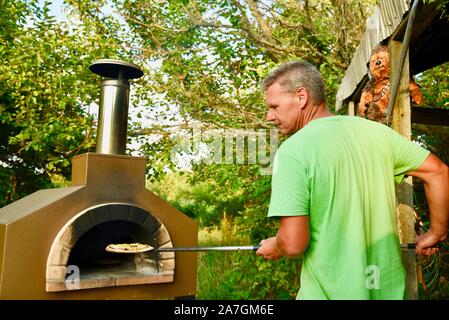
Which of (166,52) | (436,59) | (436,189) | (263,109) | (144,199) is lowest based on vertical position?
(436,189)

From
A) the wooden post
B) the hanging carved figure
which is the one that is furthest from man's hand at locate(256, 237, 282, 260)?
the hanging carved figure

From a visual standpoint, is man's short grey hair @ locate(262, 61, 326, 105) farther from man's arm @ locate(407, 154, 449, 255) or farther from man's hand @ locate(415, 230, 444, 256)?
man's hand @ locate(415, 230, 444, 256)

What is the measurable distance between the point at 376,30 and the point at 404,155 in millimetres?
1689

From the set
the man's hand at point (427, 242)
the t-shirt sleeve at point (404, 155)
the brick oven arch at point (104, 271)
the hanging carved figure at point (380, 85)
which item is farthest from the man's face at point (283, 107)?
the brick oven arch at point (104, 271)

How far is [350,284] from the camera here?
4.25 ft

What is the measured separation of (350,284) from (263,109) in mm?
5042

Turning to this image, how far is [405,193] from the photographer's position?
2504 mm

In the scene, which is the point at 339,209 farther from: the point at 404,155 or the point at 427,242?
the point at 427,242

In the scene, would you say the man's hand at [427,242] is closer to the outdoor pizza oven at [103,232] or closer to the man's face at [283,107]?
the man's face at [283,107]

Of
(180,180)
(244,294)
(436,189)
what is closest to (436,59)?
(436,189)

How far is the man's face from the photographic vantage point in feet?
5.07

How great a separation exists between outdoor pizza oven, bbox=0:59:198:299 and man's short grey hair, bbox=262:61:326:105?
2.84 metres

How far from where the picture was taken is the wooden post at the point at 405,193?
244cm

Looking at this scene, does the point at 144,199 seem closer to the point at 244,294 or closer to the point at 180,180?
the point at 244,294
